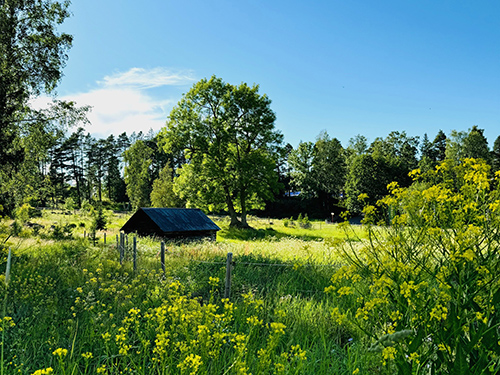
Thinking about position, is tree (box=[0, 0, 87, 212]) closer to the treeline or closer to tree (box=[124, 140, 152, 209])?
the treeline

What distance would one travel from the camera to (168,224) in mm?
21312

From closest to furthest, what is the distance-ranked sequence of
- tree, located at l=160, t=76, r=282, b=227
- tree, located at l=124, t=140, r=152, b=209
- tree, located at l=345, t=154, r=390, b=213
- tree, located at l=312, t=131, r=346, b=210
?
tree, located at l=160, t=76, r=282, b=227 → tree, located at l=345, t=154, r=390, b=213 → tree, located at l=124, t=140, r=152, b=209 → tree, located at l=312, t=131, r=346, b=210

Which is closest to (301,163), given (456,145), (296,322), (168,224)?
(456,145)

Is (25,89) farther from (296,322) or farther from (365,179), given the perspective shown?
(365,179)

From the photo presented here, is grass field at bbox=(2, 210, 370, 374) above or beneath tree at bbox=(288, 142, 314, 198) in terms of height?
beneath

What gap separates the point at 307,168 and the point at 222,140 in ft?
105

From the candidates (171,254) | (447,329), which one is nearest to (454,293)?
(447,329)

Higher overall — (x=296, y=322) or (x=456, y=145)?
(x=456, y=145)

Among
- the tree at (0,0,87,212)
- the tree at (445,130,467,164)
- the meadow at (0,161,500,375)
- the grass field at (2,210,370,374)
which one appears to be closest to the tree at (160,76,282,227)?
the tree at (0,0,87,212)

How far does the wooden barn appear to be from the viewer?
2100 centimetres

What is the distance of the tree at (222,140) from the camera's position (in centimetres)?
3036

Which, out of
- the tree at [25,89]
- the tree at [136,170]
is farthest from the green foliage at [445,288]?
the tree at [136,170]

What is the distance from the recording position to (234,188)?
30.6 m

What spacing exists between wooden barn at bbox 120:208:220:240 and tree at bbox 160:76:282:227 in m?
6.80
